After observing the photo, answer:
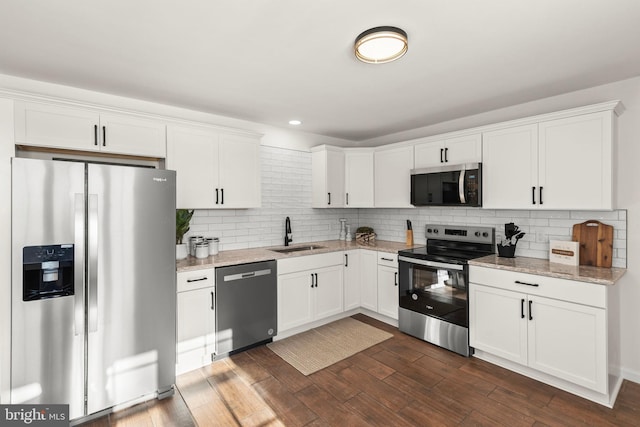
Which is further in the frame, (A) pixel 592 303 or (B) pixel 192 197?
(B) pixel 192 197

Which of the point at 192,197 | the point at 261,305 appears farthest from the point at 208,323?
the point at 192,197

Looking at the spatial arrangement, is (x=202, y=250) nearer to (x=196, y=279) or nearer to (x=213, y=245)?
(x=213, y=245)

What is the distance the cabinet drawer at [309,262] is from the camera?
3.38 metres

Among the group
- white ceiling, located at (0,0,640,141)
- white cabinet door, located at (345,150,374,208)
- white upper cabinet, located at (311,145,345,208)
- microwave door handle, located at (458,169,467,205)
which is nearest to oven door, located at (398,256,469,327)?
microwave door handle, located at (458,169,467,205)

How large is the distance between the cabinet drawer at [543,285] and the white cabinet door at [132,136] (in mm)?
3223

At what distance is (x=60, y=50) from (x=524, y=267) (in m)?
3.89

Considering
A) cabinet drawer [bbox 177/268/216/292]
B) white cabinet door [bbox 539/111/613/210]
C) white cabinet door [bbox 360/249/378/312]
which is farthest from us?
white cabinet door [bbox 360/249/378/312]

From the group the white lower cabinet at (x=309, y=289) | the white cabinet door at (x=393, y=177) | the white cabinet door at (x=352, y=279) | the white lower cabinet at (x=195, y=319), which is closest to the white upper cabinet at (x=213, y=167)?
the white lower cabinet at (x=195, y=319)

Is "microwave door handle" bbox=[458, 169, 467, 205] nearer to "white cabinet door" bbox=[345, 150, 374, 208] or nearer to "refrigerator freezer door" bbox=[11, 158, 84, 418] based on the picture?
"white cabinet door" bbox=[345, 150, 374, 208]

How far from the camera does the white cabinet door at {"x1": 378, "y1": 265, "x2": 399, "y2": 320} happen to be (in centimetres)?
367

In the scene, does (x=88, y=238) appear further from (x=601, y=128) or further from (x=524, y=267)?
(x=601, y=128)

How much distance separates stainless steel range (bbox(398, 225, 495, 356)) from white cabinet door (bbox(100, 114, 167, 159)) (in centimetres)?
280

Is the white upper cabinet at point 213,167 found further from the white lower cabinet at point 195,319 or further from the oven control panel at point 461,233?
the oven control panel at point 461,233

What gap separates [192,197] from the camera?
10.1 ft
